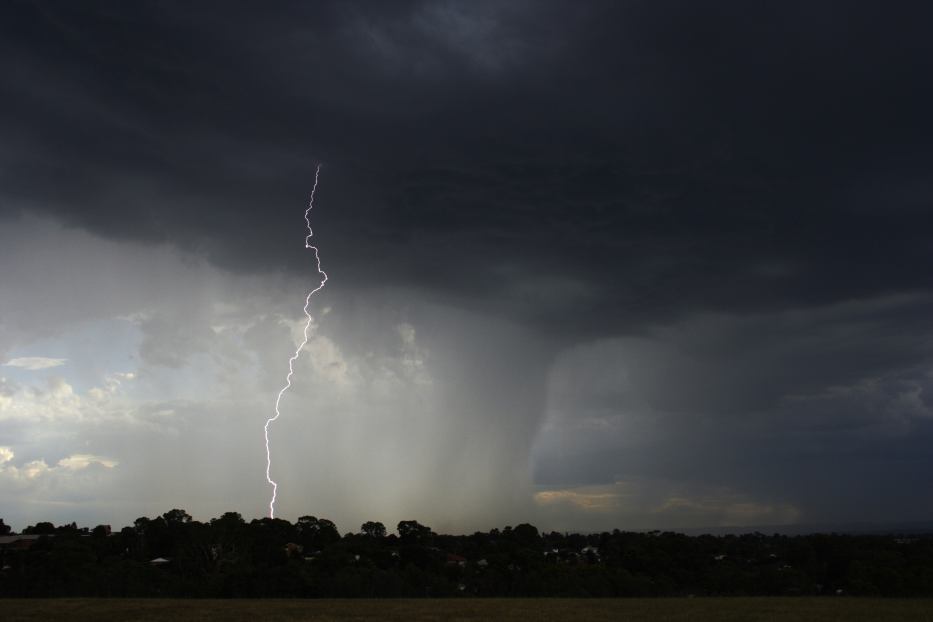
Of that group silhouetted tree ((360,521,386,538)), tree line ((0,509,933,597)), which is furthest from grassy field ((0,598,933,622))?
silhouetted tree ((360,521,386,538))

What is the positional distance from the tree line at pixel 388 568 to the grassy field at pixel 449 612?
1513 cm

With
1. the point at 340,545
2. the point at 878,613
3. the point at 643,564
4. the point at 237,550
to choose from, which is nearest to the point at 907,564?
the point at 643,564

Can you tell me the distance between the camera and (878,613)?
44.5 metres

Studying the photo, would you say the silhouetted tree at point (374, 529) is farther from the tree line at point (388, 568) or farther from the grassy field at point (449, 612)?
the grassy field at point (449, 612)

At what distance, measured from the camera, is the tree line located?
6494cm

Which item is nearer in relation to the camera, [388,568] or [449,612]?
[449,612]

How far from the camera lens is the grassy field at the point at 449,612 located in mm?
39844

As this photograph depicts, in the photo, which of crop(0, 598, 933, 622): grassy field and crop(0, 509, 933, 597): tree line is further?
crop(0, 509, 933, 597): tree line

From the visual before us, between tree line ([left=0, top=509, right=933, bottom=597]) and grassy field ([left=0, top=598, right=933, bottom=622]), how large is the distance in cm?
1513

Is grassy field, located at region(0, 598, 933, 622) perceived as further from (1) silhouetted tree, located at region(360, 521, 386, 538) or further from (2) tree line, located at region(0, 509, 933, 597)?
(1) silhouetted tree, located at region(360, 521, 386, 538)

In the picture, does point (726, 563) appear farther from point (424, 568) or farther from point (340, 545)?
point (340, 545)

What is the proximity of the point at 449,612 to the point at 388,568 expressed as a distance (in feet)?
135

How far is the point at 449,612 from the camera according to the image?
146 ft

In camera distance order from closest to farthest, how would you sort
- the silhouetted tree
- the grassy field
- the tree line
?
the grassy field → the tree line → the silhouetted tree
